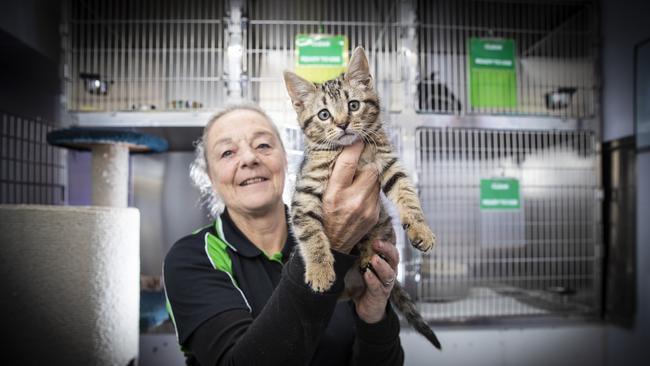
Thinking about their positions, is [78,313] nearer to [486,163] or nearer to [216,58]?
[216,58]

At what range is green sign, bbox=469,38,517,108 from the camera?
5.28 feet

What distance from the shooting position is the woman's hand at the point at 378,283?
71cm

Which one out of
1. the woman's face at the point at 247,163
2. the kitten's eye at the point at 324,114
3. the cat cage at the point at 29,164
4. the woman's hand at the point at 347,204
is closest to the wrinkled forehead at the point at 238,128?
the woman's face at the point at 247,163

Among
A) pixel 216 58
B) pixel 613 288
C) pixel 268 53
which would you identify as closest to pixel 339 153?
pixel 268 53

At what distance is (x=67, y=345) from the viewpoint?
2.99ft

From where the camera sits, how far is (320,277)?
24.2 inches

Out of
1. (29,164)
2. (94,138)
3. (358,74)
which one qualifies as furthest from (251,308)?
(29,164)

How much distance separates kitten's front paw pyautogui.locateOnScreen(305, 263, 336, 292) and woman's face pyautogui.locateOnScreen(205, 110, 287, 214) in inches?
12.4

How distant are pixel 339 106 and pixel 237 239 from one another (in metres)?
0.40

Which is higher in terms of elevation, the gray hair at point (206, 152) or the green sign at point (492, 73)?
the green sign at point (492, 73)

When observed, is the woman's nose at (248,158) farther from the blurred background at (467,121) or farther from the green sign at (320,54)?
the green sign at (320,54)

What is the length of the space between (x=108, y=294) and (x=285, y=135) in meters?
0.85

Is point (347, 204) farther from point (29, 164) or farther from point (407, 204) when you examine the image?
point (29, 164)

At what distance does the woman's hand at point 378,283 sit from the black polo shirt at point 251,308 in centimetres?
4
